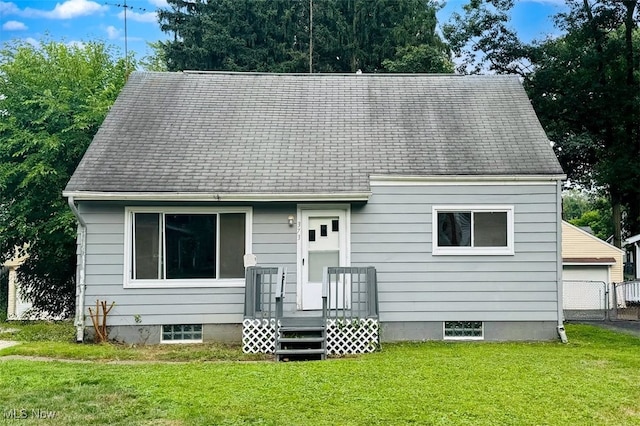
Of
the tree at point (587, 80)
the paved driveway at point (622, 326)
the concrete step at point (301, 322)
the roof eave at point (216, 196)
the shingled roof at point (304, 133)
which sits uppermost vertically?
the tree at point (587, 80)

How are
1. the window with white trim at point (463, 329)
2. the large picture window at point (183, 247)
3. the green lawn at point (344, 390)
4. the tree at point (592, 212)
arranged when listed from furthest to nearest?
the tree at point (592, 212)
the window with white trim at point (463, 329)
the large picture window at point (183, 247)
the green lawn at point (344, 390)

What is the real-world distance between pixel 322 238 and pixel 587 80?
15.4m

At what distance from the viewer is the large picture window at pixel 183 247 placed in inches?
382

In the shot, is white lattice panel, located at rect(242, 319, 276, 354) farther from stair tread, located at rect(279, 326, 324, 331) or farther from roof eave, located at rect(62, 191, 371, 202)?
roof eave, located at rect(62, 191, 371, 202)

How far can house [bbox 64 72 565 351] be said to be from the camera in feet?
31.5

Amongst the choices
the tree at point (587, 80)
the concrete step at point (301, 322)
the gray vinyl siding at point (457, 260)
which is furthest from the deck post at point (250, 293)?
the tree at point (587, 80)

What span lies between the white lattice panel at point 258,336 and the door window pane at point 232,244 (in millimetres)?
1121

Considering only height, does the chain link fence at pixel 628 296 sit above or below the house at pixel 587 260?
below

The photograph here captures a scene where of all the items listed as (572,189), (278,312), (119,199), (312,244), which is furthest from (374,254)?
(572,189)

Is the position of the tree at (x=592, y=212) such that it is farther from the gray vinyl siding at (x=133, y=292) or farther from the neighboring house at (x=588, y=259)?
the gray vinyl siding at (x=133, y=292)

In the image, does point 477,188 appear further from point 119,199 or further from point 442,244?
point 119,199

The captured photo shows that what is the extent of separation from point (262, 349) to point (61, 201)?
7662mm

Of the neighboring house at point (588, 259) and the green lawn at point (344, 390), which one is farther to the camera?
the neighboring house at point (588, 259)

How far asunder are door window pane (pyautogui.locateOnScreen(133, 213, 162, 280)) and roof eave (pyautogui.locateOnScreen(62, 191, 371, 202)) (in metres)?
0.47
